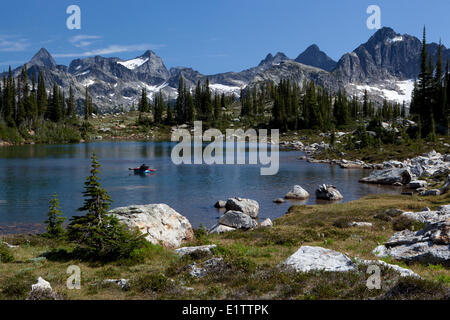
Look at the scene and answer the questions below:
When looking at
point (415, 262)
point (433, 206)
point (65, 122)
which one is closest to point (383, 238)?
point (415, 262)

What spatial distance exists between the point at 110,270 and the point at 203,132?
523 ft

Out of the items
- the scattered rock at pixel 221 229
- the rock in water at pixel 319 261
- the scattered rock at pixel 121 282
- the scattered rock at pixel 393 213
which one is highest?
the rock in water at pixel 319 261

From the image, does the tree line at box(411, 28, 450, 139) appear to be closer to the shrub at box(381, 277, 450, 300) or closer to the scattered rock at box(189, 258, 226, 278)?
the shrub at box(381, 277, 450, 300)

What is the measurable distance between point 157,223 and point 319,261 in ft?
33.4

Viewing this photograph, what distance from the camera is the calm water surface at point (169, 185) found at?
35281mm

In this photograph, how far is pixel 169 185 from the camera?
160 feet

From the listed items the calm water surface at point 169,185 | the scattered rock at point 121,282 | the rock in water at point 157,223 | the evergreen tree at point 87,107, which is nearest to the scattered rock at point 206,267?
the scattered rock at point 121,282

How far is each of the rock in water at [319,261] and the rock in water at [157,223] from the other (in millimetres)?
8206

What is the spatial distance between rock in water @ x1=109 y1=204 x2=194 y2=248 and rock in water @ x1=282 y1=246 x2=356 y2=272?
8.21 meters

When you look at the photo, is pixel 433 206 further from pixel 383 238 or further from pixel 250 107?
pixel 250 107

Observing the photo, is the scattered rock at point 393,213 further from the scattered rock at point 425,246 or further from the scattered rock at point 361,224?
the scattered rock at point 425,246

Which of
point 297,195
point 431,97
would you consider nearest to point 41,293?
point 297,195

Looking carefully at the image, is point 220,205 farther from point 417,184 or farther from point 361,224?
point 417,184

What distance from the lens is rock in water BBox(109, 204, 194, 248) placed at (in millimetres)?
19297
